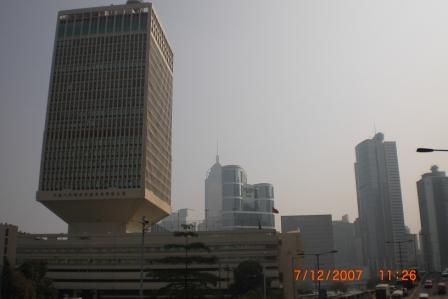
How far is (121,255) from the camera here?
140m

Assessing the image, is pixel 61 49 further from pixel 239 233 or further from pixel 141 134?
pixel 239 233

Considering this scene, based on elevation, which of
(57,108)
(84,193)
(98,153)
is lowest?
(84,193)

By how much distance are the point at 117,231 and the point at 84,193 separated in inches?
641

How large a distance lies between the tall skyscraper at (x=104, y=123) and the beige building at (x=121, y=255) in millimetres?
5848

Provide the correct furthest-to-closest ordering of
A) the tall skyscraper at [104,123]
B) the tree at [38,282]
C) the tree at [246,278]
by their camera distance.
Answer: the tall skyscraper at [104,123] → the tree at [246,278] → the tree at [38,282]

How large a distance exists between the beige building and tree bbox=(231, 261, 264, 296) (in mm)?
18202

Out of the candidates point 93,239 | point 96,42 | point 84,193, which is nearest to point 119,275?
point 93,239

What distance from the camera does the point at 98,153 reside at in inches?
5522

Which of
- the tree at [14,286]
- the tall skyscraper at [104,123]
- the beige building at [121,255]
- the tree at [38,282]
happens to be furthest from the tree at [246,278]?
the tree at [14,286]

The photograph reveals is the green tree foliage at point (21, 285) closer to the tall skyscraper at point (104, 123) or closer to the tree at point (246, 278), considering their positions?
the tall skyscraper at point (104, 123)

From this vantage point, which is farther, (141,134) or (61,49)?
(61,49)

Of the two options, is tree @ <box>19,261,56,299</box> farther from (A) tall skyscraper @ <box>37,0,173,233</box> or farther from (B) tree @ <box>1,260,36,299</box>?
(A) tall skyscraper @ <box>37,0,173,233</box>

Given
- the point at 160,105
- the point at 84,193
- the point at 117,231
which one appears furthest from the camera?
the point at 160,105

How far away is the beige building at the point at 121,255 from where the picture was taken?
137 meters
